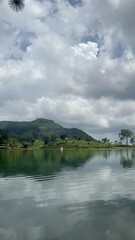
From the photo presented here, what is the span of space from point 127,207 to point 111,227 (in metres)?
8.17

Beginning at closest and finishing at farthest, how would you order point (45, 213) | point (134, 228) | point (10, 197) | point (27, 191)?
point (134, 228) → point (45, 213) → point (10, 197) → point (27, 191)

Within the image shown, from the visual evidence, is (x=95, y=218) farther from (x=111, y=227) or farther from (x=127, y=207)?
(x=127, y=207)

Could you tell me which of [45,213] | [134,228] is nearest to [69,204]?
[45,213]

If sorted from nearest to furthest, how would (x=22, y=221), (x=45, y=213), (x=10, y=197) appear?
(x=22, y=221) → (x=45, y=213) → (x=10, y=197)

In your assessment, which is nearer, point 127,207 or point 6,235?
point 6,235

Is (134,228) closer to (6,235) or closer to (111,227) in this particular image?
(111,227)

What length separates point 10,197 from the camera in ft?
138

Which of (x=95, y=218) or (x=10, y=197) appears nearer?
(x=95, y=218)

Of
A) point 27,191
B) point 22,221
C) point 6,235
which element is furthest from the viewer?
point 27,191

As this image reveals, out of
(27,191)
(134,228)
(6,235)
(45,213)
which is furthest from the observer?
(27,191)

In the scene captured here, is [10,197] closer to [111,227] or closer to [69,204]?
[69,204]

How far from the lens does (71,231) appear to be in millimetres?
26672

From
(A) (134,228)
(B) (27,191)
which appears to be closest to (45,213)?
(A) (134,228)

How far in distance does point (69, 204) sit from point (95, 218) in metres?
7.00
